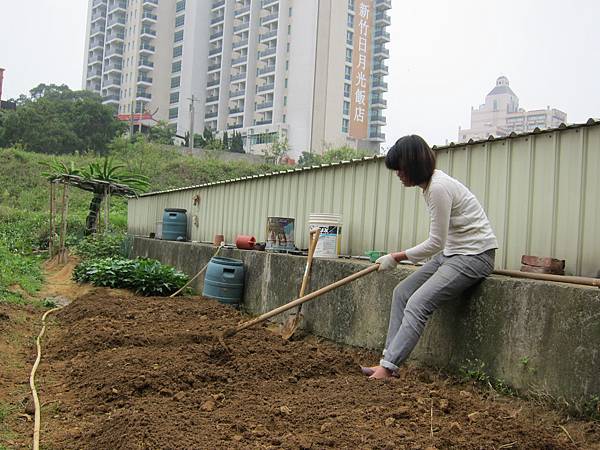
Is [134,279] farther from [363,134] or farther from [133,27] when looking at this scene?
[133,27]

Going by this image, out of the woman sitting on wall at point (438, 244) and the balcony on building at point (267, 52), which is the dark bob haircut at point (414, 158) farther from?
the balcony on building at point (267, 52)

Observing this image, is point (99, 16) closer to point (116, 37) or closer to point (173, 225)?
point (116, 37)

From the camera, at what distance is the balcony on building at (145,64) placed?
64.4 m

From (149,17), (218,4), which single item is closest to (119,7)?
(149,17)

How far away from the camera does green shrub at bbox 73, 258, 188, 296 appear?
8.38 meters

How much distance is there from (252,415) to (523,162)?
2687 millimetres

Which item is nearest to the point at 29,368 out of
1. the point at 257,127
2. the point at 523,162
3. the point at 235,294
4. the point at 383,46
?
the point at 235,294

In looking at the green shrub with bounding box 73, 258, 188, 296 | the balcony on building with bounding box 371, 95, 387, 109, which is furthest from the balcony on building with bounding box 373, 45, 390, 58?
the green shrub with bounding box 73, 258, 188, 296

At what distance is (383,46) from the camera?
6512 centimetres

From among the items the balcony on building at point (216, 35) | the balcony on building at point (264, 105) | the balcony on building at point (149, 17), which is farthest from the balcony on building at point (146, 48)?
the balcony on building at point (264, 105)

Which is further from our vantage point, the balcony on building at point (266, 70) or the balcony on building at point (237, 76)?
the balcony on building at point (237, 76)

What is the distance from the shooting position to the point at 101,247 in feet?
41.4

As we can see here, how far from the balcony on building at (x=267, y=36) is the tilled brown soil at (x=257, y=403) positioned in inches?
2347

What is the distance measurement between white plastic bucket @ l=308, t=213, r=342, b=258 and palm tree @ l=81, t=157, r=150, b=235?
883 cm
